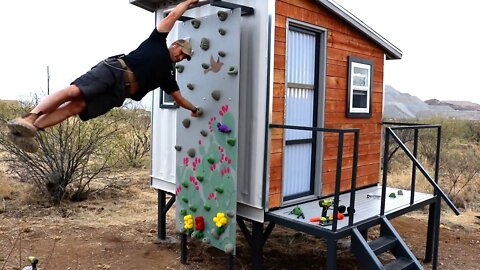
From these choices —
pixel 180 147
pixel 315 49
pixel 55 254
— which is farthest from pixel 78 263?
pixel 315 49

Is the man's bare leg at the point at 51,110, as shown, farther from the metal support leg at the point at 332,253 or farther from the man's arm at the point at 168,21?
the metal support leg at the point at 332,253

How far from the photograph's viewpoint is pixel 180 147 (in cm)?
505

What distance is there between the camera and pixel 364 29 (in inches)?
223

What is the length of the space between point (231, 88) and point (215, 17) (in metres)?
0.78

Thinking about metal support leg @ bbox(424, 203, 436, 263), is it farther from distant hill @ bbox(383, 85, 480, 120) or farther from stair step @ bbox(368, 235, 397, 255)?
distant hill @ bbox(383, 85, 480, 120)

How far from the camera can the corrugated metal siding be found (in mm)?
4949

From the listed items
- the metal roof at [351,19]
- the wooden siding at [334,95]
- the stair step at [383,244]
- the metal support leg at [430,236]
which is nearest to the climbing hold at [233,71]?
the wooden siding at [334,95]

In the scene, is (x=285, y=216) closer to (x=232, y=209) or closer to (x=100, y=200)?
(x=232, y=209)

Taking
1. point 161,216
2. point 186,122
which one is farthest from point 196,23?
point 161,216

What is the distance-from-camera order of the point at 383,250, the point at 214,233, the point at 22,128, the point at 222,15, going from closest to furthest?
the point at 22,128, the point at 383,250, the point at 222,15, the point at 214,233

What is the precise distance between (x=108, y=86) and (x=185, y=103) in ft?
3.81

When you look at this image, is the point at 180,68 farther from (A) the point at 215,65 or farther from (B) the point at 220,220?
(B) the point at 220,220

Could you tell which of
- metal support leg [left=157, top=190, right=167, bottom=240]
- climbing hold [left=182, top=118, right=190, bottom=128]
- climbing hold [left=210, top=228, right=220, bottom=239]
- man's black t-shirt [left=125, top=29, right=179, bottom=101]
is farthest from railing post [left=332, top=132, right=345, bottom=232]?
metal support leg [left=157, top=190, right=167, bottom=240]

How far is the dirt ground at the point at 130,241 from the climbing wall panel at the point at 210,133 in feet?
3.27
